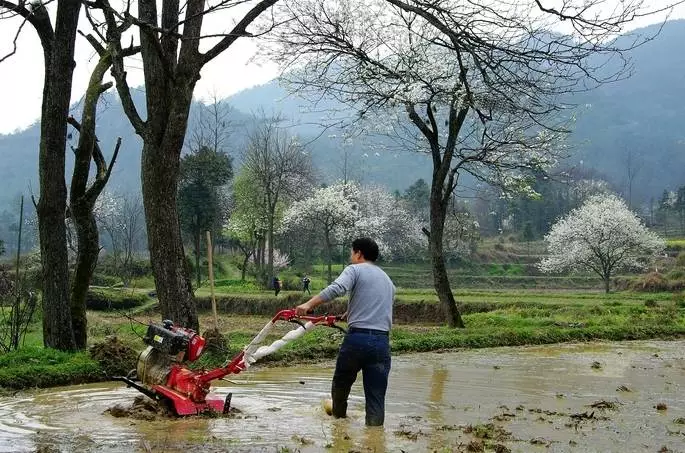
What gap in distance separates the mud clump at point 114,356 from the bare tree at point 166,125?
2.65 feet

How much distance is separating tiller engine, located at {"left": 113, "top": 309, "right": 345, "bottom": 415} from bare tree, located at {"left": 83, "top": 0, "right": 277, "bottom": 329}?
3551 mm

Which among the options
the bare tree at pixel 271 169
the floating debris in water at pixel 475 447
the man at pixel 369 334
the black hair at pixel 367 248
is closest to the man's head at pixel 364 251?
the black hair at pixel 367 248

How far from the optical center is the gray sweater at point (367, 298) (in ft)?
24.7

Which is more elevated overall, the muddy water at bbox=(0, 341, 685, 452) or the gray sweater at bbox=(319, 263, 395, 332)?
the gray sweater at bbox=(319, 263, 395, 332)

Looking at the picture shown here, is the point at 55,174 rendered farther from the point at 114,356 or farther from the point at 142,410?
the point at 142,410

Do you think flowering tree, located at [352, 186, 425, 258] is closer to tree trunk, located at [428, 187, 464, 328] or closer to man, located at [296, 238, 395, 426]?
tree trunk, located at [428, 187, 464, 328]

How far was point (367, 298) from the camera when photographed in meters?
7.59

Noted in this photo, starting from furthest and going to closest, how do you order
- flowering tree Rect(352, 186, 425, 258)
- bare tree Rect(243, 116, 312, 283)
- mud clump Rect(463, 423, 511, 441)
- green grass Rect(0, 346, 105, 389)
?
1. flowering tree Rect(352, 186, 425, 258)
2. bare tree Rect(243, 116, 312, 283)
3. green grass Rect(0, 346, 105, 389)
4. mud clump Rect(463, 423, 511, 441)

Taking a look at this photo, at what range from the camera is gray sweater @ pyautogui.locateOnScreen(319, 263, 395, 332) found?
24.7ft

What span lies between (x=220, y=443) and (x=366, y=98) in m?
13.8

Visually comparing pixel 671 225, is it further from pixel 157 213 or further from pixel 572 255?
pixel 157 213

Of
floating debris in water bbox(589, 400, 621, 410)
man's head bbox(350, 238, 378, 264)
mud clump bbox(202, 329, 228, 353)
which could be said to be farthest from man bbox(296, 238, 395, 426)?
mud clump bbox(202, 329, 228, 353)

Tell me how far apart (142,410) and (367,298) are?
2.71 meters

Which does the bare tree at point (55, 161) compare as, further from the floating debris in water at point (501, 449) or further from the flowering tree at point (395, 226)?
the flowering tree at point (395, 226)
